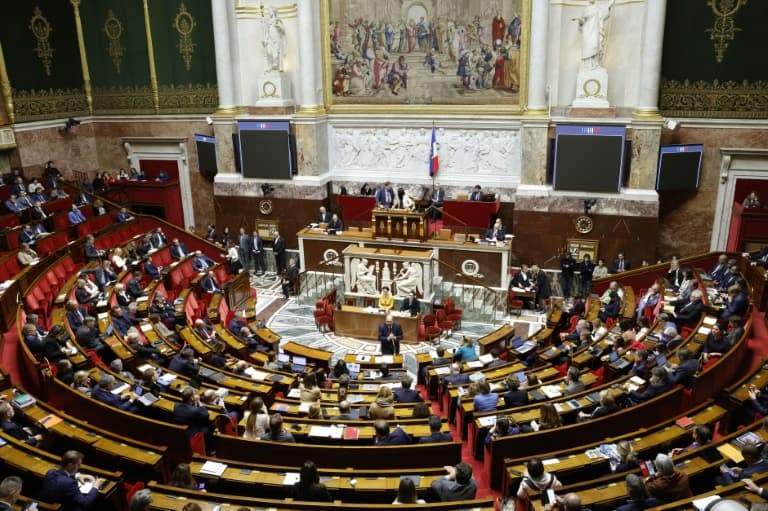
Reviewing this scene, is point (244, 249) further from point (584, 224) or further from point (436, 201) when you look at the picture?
point (584, 224)

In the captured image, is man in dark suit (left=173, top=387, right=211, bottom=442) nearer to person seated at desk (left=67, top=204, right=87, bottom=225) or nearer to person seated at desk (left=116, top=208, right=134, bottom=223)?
person seated at desk (left=67, top=204, right=87, bottom=225)

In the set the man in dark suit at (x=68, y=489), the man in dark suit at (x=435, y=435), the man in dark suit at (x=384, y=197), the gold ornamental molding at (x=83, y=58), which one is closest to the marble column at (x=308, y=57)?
the man in dark suit at (x=384, y=197)

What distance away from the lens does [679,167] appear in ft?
57.3

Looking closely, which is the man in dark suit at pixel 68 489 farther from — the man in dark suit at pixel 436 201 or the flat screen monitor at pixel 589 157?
the flat screen monitor at pixel 589 157

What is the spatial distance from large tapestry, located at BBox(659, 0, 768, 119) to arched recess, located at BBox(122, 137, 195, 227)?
16992mm

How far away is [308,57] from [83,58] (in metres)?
9.52

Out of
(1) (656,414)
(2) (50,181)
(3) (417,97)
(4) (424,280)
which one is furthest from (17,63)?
(1) (656,414)

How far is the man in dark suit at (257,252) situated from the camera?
777 inches

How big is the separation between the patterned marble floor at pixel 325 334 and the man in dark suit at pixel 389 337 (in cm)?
81

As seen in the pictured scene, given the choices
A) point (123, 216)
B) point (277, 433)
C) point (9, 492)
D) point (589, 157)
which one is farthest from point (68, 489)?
point (589, 157)

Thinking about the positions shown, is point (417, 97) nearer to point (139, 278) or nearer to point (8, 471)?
point (139, 278)

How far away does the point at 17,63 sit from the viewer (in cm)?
2025

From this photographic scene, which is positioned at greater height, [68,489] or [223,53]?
[223,53]

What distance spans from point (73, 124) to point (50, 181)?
10.9 ft
